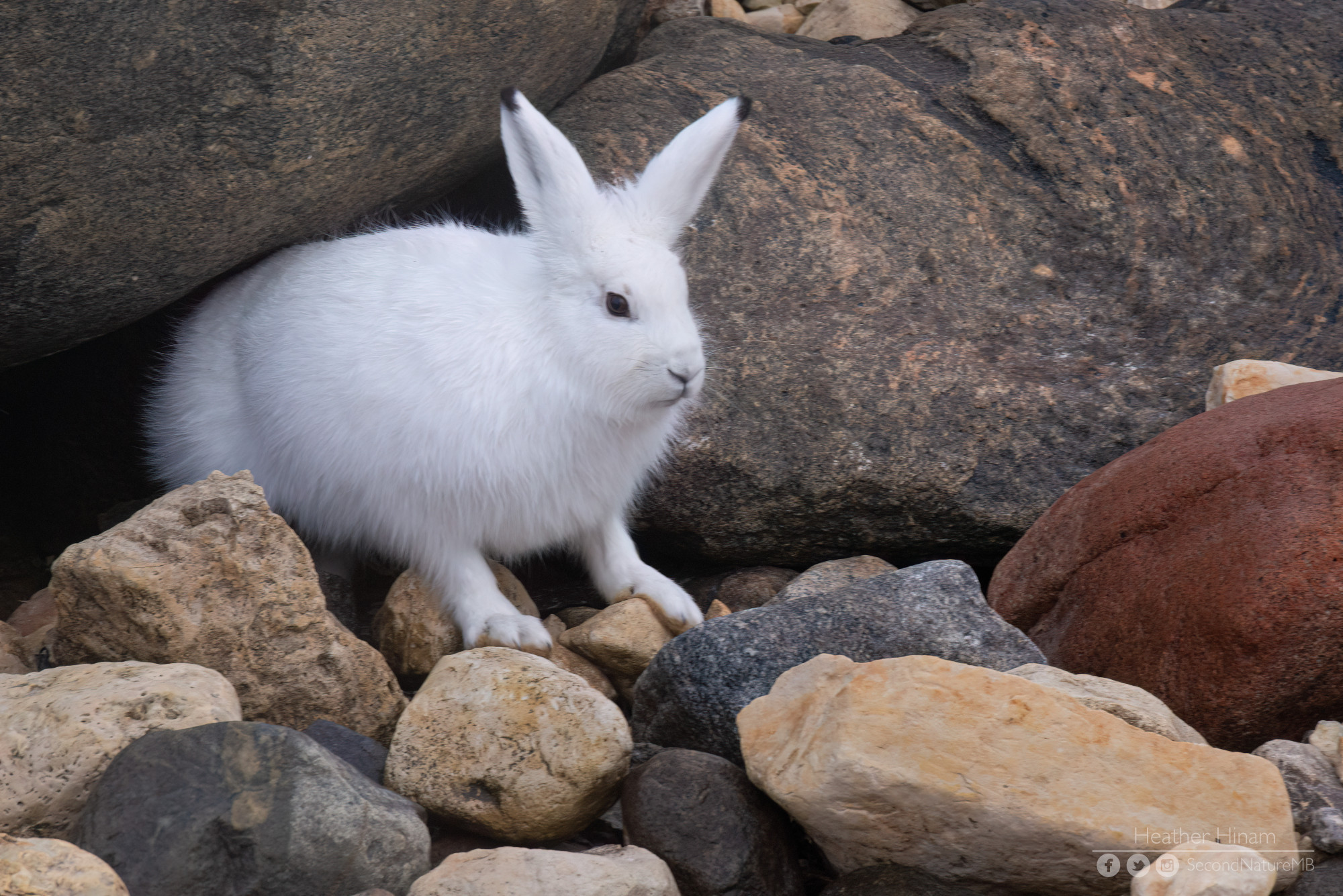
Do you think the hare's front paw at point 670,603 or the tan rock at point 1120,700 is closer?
the tan rock at point 1120,700

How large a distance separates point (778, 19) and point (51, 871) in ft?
18.5

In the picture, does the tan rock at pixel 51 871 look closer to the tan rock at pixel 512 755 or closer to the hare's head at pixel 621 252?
the tan rock at pixel 512 755

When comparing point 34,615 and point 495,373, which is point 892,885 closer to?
point 495,373

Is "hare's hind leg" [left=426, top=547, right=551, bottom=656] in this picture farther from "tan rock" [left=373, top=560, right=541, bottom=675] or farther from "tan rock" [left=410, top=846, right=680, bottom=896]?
"tan rock" [left=410, top=846, right=680, bottom=896]

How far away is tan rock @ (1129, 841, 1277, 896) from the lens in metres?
1.90

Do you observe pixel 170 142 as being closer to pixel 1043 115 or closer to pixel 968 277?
pixel 968 277

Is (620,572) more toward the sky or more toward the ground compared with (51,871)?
more toward the ground

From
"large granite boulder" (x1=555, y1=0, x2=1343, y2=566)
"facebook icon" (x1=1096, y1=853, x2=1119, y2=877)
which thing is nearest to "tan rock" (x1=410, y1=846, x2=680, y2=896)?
"facebook icon" (x1=1096, y1=853, x2=1119, y2=877)

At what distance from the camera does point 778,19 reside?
20.5 ft

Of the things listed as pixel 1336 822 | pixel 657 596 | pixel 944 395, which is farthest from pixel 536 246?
pixel 1336 822

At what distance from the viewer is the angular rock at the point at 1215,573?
266cm

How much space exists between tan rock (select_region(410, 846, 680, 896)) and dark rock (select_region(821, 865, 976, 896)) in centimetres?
34

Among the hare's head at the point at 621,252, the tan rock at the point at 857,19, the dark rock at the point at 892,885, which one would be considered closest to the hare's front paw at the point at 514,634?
the hare's head at the point at 621,252

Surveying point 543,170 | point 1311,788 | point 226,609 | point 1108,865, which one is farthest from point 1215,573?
point 226,609
